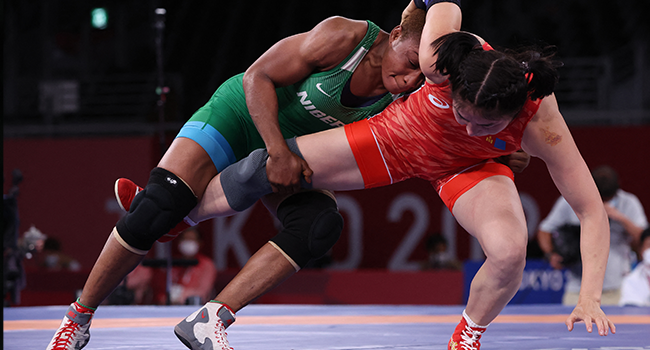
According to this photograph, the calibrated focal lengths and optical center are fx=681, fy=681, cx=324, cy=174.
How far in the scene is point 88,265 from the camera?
735 cm

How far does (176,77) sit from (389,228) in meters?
3.22

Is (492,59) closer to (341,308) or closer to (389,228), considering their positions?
(341,308)

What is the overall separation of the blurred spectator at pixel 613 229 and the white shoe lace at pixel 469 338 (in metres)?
2.87

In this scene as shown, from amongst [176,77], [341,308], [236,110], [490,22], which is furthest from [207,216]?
[490,22]

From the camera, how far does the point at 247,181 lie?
206 cm

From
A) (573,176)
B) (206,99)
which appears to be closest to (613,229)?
(573,176)

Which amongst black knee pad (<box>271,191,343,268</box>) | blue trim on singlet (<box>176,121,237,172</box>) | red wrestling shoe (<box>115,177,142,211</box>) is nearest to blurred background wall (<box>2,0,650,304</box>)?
red wrestling shoe (<box>115,177,142,211</box>)

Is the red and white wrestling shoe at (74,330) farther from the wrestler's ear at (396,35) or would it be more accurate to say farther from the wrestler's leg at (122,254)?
the wrestler's ear at (396,35)

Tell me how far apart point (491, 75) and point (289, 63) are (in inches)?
27.1

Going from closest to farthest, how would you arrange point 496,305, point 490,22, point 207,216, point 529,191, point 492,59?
point 492,59, point 496,305, point 207,216, point 529,191, point 490,22

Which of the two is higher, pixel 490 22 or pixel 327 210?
pixel 327 210

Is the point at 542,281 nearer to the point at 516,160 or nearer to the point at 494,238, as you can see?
the point at 516,160

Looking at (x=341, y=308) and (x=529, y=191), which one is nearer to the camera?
(x=341, y=308)

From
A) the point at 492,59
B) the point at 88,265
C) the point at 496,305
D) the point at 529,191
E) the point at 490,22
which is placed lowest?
the point at 88,265
